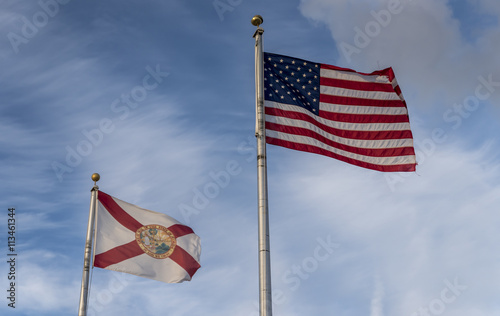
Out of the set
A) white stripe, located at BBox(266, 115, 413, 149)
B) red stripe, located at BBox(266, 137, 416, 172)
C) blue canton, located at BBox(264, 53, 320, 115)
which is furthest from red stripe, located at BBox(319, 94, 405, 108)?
red stripe, located at BBox(266, 137, 416, 172)

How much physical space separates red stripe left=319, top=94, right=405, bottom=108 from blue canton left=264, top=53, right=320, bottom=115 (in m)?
0.38

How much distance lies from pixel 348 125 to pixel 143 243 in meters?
9.05

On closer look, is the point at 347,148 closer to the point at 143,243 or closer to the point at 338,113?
the point at 338,113

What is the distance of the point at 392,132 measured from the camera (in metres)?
19.5

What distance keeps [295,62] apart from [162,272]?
9460 millimetres

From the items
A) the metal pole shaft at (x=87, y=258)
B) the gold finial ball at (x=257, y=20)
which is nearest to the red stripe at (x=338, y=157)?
the gold finial ball at (x=257, y=20)

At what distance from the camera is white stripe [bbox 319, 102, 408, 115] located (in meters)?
18.6

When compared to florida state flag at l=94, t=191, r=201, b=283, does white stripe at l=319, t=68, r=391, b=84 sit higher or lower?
higher

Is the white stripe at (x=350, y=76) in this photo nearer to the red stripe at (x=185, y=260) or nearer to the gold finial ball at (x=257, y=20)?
the gold finial ball at (x=257, y=20)

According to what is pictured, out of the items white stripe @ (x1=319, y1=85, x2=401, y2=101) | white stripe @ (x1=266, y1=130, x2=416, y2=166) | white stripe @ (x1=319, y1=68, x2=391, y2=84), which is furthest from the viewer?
white stripe @ (x1=319, y1=68, x2=391, y2=84)

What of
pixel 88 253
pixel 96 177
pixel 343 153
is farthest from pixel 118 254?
pixel 343 153

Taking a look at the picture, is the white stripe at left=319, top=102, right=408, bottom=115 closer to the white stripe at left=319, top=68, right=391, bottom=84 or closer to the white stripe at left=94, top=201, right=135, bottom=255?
the white stripe at left=319, top=68, right=391, bottom=84

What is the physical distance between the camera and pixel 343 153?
59.6 ft

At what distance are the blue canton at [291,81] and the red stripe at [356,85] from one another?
379 mm
